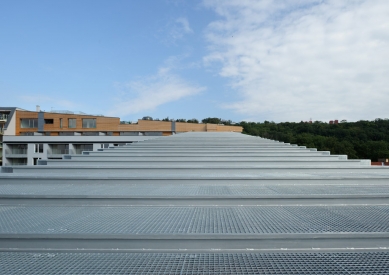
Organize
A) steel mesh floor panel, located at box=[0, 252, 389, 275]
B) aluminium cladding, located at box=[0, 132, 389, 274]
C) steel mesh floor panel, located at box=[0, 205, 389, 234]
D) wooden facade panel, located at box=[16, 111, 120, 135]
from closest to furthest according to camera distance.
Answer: steel mesh floor panel, located at box=[0, 252, 389, 275] < aluminium cladding, located at box=[0, 132, 389, 274] < steel mesh floor panel, located at box=[0, 205, 389, 234] < wooden facade panel, located at box=[16, 111, 120, 135]

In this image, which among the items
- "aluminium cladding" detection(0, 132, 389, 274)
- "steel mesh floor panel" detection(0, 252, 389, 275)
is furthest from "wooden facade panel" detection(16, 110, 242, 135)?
"steel mesh floor panel" detection(0, 252, 389, 275)

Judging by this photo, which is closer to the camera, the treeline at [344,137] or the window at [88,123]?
the window at [88,123]

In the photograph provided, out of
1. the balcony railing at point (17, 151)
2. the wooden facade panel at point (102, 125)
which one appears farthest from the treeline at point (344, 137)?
the balcony railing at point (17, 151)

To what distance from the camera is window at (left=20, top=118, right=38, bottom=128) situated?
36.9 meters

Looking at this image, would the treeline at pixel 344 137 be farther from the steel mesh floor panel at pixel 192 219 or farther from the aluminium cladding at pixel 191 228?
the steel mesh floor panel at pixel 192 219

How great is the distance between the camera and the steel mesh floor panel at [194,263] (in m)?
1.50

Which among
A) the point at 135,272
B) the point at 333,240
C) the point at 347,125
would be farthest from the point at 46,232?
the point at 347,125

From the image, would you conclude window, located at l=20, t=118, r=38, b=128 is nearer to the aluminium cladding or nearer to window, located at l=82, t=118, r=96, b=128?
window, located at l=82, t=118, r=96, b=128

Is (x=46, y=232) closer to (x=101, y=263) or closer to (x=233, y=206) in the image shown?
(x=101, y=263)

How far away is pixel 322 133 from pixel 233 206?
165ft

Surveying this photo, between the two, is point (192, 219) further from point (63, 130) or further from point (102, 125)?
point (63, 130)

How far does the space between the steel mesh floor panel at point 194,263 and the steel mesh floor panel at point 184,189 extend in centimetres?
124

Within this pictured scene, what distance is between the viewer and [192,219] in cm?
229

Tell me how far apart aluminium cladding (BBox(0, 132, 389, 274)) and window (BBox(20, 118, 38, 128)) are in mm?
38493
